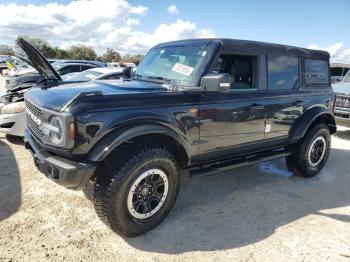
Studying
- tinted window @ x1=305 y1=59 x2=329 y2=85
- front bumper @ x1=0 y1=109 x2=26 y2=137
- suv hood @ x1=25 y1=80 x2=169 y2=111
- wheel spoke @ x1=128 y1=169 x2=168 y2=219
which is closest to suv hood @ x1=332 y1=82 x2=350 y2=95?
tinted window @ x1=305 y1=59 x2=329 y2=85

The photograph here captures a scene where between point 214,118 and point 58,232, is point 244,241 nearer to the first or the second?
point 214,118

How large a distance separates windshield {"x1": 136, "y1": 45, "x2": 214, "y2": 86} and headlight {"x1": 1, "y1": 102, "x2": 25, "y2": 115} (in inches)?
112

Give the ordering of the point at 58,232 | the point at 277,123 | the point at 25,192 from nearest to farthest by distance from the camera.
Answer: the point at 58,232 → the point at 25,192 → the point at 277,123

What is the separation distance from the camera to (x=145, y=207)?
11.2 ft

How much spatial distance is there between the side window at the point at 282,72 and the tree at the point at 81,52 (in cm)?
5785

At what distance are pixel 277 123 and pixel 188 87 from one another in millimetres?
1698

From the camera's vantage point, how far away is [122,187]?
3145mm

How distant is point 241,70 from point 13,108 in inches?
169

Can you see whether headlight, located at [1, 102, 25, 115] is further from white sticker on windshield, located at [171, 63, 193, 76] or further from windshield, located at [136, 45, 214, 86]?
white sticker on windshield, located at [171, 63, 193, 76]

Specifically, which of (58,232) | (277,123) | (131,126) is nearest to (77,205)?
(58,232)

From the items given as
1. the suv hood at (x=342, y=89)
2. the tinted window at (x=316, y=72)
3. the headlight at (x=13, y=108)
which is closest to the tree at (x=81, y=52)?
the suv hood at (x=342, y=89)

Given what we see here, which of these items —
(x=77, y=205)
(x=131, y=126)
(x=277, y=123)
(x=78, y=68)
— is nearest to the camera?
(x=131, y=126)

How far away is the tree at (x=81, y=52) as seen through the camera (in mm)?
59062

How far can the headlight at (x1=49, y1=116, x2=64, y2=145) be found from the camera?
2889mm
